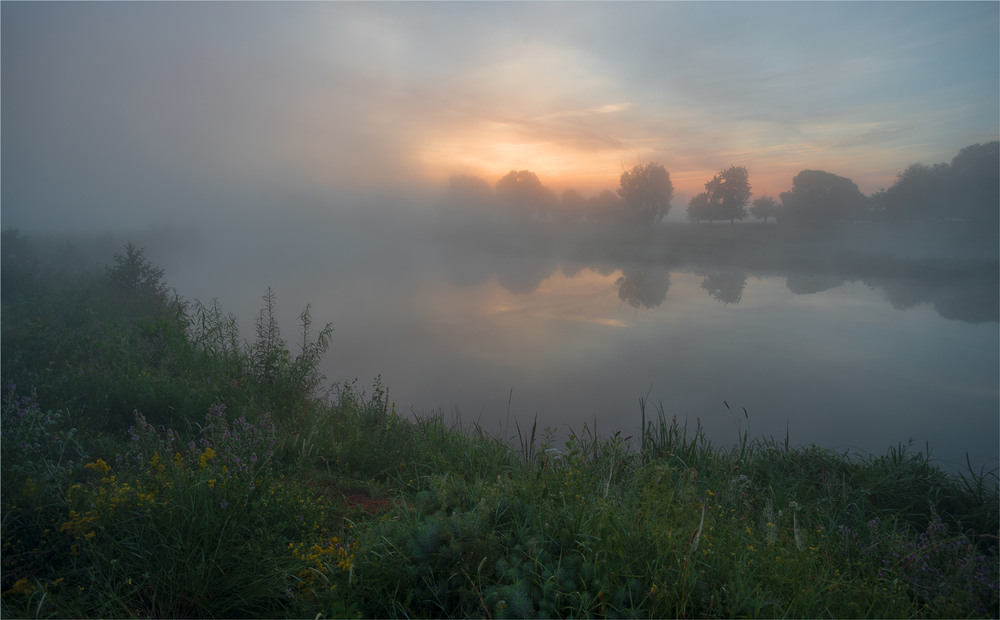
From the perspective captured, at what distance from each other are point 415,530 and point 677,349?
9.14m

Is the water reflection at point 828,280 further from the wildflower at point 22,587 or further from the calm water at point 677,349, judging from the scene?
the wildflower at point 22,587

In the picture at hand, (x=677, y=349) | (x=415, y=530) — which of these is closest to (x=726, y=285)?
(x=677, y=349)

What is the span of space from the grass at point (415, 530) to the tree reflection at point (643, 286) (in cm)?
1071

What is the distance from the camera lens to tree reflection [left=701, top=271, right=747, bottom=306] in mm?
15445

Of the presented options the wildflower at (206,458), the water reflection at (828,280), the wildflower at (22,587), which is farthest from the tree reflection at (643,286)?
the wildflower at (22,587)

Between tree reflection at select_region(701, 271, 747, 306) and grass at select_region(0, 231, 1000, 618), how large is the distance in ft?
37.9

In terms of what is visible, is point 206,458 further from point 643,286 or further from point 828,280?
point 828,280

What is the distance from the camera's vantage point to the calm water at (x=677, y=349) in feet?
23.1

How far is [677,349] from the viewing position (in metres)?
10.3

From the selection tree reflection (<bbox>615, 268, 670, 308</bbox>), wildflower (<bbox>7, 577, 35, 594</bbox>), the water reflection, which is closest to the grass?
wildflower (<bbox>7, 577, 35, 594</bbox>)

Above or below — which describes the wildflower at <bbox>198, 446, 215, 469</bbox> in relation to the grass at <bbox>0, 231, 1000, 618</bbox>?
above

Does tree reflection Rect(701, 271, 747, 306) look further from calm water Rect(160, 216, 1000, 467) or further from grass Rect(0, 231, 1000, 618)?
grass Rect(0, 231, 1000, 618)

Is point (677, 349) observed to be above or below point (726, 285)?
below

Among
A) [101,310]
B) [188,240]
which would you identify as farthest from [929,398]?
[188,240]
